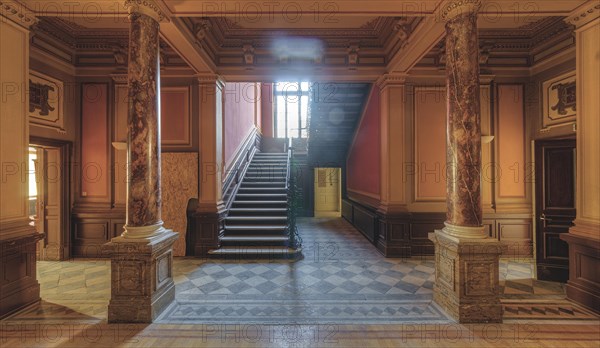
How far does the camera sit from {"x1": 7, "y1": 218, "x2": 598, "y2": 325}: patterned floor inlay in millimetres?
3164

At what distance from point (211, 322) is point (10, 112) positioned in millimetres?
3346

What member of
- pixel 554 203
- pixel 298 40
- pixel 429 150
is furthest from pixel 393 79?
pixel 554 203

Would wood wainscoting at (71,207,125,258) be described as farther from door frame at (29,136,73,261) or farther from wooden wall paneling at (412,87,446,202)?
wooden wall paneling at (412,87,446,202)

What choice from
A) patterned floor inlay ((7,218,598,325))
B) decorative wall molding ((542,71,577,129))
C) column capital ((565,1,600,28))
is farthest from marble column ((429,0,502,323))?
decorative wall molding ((542,71,577,129))

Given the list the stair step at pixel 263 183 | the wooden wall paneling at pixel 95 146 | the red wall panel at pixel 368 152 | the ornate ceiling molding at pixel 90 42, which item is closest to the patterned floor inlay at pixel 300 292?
the wooden wall paneling at pixel 95 146

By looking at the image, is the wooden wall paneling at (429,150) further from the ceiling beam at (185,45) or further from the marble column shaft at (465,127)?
the ceiling beam at (185,45)

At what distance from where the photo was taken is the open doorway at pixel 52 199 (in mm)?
5309

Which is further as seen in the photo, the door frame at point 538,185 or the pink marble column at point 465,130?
the door frame at point 538,185

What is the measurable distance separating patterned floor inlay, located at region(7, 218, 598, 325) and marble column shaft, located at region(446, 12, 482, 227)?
122 cm

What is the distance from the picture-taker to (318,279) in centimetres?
426

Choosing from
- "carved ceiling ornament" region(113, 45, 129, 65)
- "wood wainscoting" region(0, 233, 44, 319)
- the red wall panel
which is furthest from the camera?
the red wall panel

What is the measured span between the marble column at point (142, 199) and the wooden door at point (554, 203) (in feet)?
17.7

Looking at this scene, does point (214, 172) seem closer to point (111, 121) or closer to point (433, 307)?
point (111, 121)

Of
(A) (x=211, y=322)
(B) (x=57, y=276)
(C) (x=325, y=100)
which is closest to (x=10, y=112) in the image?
(B) (x=57, y=276)
